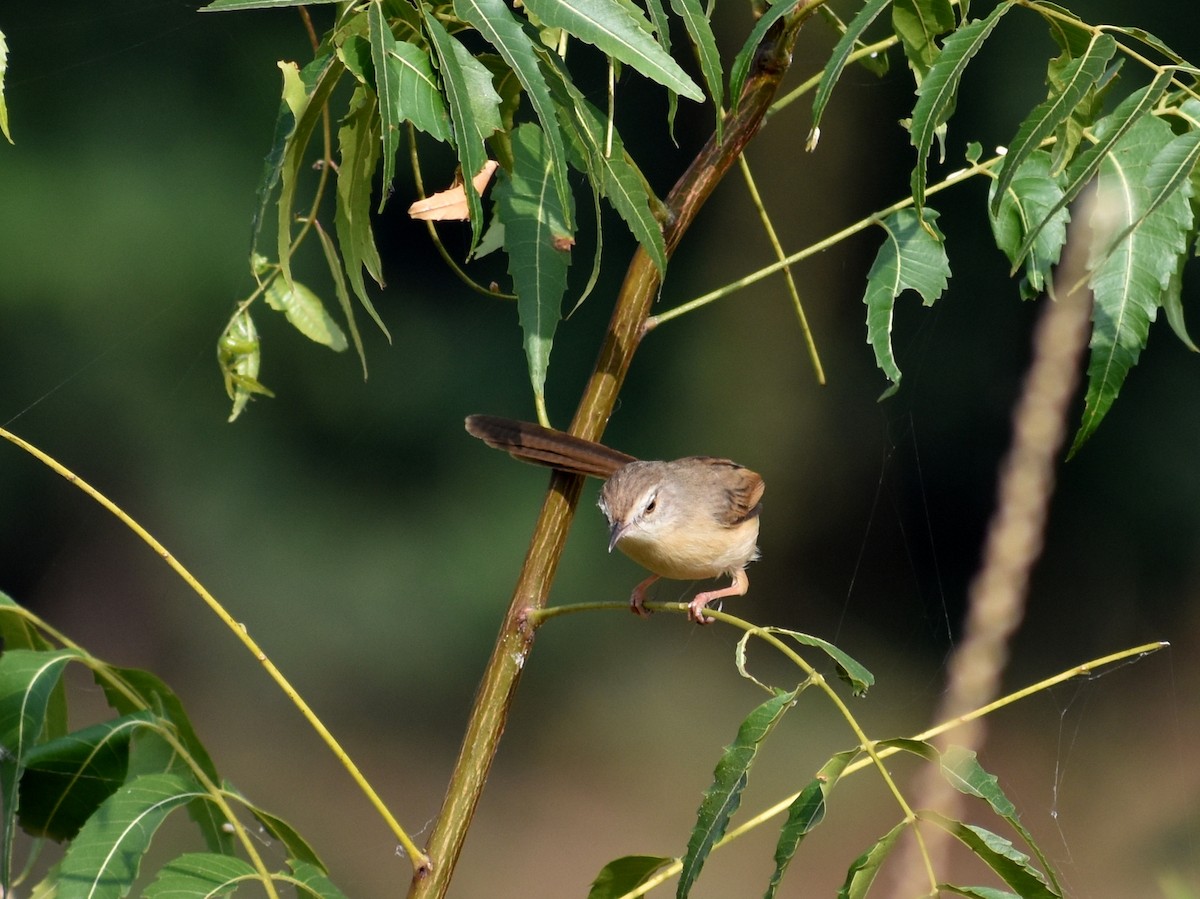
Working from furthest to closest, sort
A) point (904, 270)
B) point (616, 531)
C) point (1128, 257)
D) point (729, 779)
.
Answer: point (616, 531), point (904, 270), point (1128, 257), point (729, 779)

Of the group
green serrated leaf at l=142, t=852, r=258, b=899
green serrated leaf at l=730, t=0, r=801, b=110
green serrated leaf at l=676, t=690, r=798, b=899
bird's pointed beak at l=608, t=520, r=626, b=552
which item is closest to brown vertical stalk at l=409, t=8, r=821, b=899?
green serrated leaf at l=730, t=0, r=801, b=110

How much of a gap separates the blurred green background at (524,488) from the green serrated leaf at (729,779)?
14.8ft

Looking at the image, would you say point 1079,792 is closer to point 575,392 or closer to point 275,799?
point 575,392

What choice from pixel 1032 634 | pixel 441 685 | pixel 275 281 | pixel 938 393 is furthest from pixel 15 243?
pixel 1032 634

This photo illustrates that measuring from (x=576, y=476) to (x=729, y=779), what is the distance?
0.47m

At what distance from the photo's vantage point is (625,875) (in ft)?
3.98

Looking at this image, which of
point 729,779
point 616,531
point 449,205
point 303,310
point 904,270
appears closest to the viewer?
point 729,779

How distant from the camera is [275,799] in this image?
6676mm

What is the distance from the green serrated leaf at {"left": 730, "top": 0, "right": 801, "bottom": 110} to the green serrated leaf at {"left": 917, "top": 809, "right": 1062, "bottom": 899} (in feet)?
2.14

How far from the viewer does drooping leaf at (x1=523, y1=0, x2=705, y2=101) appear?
1006 millimetres

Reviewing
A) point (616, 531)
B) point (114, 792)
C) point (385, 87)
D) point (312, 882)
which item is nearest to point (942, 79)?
point (385, 87)

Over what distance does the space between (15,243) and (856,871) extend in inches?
223

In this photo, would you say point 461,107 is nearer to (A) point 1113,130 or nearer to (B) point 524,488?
(A) point 1113,130

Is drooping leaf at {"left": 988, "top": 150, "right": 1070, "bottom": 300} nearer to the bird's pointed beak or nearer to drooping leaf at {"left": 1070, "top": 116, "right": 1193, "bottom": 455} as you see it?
drooping leaf at {"left": 1070, "top": 116, "right": 1193, "bottom": 455}
